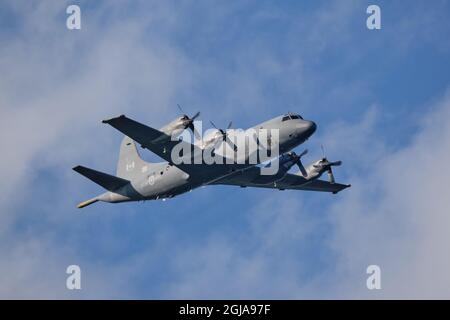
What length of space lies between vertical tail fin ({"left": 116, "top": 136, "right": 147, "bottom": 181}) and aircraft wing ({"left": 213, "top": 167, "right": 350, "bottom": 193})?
613cm

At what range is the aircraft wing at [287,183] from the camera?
205 ft

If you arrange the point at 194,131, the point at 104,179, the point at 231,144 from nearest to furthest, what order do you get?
the point at 194,131 → the point at 231,144 → the point at 104,179

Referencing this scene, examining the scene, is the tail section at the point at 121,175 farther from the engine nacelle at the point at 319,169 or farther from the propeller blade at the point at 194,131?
the engine nacelle at the point at 319,169

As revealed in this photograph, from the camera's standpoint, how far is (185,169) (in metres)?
56.7

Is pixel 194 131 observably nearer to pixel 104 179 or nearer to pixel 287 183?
pixel 104 179

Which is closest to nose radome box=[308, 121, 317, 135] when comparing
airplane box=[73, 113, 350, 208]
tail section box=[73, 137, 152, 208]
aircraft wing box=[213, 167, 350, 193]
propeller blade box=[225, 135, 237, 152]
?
airplane box=[73, 113, 350, 208]

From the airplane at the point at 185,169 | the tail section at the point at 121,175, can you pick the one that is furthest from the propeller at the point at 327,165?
the tail section at the point at 121,175

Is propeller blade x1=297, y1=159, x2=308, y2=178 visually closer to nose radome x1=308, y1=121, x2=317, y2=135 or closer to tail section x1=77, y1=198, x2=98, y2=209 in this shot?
nose radome x1=308, y1=121, x2=317, y2=135

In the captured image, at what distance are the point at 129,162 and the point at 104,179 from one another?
412cm

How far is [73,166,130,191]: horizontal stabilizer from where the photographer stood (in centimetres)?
5825

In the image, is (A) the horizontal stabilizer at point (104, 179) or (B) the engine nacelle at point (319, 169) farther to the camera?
(B) the engine nacelle at point (319, 169)

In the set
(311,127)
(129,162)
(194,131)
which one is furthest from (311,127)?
(129,162)

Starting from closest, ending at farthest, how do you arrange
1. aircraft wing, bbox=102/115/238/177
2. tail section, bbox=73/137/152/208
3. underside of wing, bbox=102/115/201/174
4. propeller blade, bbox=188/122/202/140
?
underside of wing, bbox=102/115/201/174
aircraft wing, bbox=102/115/238/177
propeller blade, bbox=188/122/202/140
tail section, bbox=73/137/152/208
